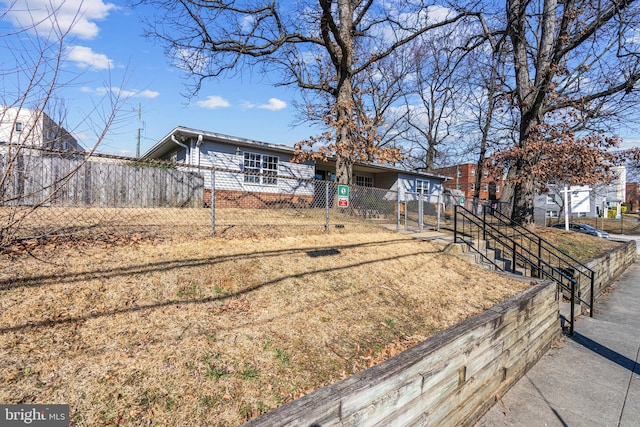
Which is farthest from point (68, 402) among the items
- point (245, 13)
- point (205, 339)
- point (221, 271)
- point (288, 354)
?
point (245, 13)

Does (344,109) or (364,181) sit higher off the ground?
(344,109)

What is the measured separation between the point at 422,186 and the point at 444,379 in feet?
70.9

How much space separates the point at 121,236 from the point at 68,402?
3.15 m

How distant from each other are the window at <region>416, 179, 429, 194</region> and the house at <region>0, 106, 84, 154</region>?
71.1 ft

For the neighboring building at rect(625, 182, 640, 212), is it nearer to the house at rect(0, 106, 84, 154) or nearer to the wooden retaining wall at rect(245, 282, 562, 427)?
the wooden retaining wall at rect(245, 282, 562, 427)

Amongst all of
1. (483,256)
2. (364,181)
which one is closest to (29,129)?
(483,256)

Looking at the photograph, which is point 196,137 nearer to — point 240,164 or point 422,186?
point 240,164

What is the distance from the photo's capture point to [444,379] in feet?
9.76

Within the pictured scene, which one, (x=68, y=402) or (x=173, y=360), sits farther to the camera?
(x=173, y=360)

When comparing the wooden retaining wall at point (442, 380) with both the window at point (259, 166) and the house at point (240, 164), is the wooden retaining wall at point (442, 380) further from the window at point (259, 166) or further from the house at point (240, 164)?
the window at point (259, 166)

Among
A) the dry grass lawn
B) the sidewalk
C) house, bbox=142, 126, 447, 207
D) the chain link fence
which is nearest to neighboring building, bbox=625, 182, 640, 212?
house, bbox=142, 126, 447, 207

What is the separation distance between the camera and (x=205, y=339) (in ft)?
8.90

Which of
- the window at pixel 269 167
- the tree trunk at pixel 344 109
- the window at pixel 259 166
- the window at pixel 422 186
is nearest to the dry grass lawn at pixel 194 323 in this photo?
the tree trunk at pixel 344 109

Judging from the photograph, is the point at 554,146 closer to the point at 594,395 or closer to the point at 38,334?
the point at 594,395
